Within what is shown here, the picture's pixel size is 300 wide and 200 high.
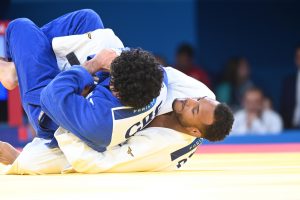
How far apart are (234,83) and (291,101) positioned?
641 mm

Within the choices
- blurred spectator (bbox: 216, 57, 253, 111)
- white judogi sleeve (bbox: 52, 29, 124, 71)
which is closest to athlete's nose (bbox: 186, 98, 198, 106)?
white judogi sleeve (bbox: 52, 29, 124, 71)

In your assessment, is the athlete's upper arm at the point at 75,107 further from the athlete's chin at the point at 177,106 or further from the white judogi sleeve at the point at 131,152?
the athlete's chin at the point at 177,106

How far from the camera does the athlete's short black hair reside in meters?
3.46

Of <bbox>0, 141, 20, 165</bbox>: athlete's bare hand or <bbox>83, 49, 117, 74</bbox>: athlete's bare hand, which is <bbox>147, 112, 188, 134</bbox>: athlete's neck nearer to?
<bbox>83, 49, 117, 74</bbox>: athlete's bare hand

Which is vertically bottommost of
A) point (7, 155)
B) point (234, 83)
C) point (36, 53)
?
point (234, 83)

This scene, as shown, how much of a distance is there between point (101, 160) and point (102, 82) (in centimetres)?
35

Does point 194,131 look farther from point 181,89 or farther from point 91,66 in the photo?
point 91,66

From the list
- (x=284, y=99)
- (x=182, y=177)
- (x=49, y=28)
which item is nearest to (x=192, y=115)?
(x=182, y=177)

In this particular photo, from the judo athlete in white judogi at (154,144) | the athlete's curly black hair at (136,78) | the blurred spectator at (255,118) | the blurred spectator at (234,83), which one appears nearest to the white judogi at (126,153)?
the judo athlete in white judogi at (154,144)

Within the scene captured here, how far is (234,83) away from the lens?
8453 mm

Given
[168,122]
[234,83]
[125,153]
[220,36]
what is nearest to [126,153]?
[125,153]

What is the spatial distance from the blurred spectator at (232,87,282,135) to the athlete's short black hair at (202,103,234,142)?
422 cm

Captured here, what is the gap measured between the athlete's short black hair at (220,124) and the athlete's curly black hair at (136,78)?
33 cm

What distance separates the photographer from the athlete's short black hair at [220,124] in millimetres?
3459
